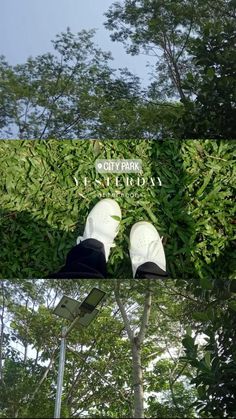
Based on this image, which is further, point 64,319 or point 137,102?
point 137,102

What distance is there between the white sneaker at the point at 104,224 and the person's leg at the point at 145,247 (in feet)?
0.28

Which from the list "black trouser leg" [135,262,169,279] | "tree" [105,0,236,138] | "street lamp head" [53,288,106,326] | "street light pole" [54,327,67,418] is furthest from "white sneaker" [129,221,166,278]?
"street light pole" [54,327,67,418]

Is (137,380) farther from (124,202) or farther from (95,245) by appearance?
(124,202)

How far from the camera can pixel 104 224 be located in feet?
10.5

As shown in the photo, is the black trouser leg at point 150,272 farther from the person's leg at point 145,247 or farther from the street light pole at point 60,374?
the street light pole at point 60,374

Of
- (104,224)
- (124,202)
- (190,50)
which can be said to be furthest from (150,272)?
(190,50)

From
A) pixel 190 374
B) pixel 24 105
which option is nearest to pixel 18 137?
pixel 24 105

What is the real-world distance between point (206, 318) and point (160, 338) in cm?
16

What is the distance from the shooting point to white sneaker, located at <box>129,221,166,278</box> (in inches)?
123

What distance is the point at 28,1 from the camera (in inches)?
166

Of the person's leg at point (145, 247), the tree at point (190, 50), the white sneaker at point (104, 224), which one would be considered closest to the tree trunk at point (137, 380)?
the person's leg at point (145, 247)

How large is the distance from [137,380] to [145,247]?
940 mm

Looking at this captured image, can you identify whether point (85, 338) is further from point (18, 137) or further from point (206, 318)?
point (18, 137)

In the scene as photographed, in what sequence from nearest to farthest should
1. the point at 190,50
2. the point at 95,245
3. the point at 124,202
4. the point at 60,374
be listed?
1. the point at 60,374
2. the point at 95,245
3. the point at 124,202
4. the point at 190,50
